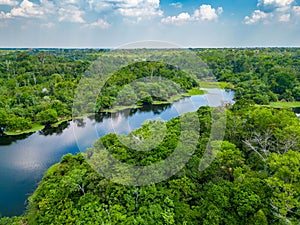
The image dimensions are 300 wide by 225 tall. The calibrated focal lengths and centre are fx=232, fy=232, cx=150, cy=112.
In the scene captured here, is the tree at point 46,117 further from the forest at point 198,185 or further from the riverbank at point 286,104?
the riverbank at point 286,104

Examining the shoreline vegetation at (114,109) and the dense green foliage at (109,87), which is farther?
the dense green foliage at (109,87)

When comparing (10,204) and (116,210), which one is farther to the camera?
(10,204)

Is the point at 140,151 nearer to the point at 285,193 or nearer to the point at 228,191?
the point at 228,191

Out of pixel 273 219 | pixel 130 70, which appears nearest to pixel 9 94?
pixel 130 70

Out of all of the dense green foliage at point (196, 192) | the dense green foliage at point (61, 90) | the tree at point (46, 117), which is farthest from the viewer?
the dense green foliage at point (61, 90)

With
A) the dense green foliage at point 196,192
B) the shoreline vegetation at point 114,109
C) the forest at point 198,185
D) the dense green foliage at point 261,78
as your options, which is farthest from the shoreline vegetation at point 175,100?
the dense green foliage at point 196,192

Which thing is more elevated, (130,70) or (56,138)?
(130,70)

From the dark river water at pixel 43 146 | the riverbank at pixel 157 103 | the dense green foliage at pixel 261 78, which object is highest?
the dense green foliage at pixel 261 78
